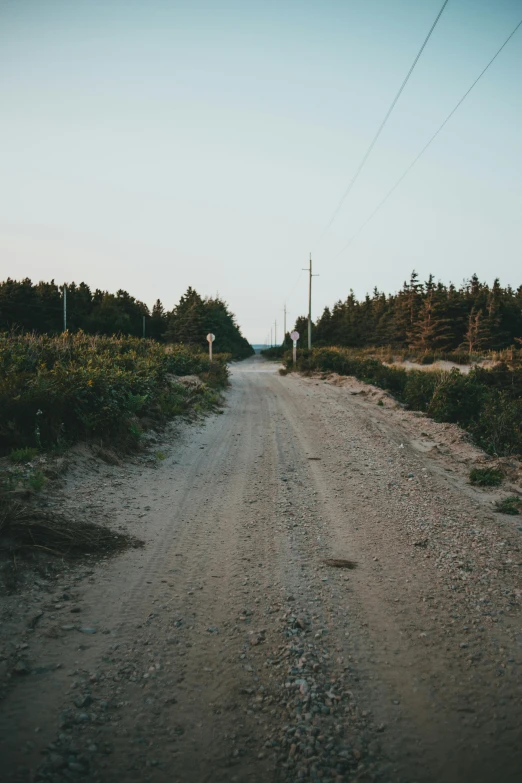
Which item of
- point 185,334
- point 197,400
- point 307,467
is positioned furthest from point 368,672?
point 185,334

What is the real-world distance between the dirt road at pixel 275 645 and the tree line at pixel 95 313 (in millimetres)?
41075

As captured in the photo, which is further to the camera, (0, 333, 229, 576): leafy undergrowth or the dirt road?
(0, 333, 229, 576): leafy undergrowth

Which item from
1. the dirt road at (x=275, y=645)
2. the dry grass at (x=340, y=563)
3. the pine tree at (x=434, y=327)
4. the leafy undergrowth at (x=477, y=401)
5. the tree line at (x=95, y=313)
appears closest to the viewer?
the dirt road at (x=275, y=645)

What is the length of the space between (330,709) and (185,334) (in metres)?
53.4

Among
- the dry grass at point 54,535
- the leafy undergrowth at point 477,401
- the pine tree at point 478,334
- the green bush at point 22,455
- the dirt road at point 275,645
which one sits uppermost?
the pine tree at point 478,334

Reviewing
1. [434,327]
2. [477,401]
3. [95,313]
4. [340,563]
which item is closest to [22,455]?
[340,563]

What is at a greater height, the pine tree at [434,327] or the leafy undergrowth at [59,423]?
the pine tree at [434,327]

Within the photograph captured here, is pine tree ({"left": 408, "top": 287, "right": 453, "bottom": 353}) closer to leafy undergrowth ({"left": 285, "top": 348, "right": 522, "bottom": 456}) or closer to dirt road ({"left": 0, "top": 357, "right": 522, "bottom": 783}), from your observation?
leafy undergrowth ({"left": 285, "top": 348, "right": 522, "bottom": 456})

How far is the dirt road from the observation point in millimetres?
2307

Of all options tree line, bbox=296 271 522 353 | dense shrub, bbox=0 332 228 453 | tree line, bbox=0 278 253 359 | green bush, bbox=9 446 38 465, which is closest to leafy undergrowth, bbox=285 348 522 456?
dense shrub, bbox=0 332 228 453

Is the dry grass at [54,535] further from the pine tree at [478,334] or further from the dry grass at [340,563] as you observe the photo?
the pine tree at [478,334]

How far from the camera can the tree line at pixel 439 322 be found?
45969 millimetres

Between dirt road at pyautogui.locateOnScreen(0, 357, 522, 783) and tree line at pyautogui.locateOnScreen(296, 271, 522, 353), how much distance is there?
37.5 m

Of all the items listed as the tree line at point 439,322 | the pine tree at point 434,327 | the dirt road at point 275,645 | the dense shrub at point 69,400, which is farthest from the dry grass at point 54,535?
the pine tree at point 434,327
